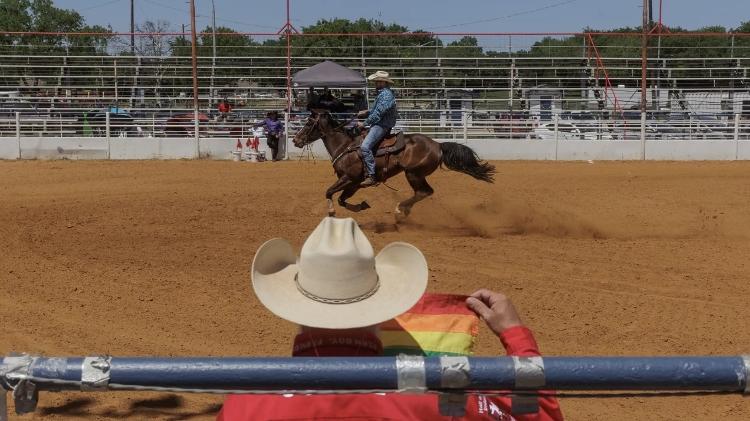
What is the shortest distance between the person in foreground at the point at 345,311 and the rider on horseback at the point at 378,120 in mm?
10329

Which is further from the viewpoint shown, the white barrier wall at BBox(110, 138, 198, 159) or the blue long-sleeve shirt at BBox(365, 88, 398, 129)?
the white barrier wall at BBox(110, 138, 198, 159)

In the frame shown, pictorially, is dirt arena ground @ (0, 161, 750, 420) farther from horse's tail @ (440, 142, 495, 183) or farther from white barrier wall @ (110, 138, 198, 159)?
white barrier wall @ (110, 138, 198, 159)

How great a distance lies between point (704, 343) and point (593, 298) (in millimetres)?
1403

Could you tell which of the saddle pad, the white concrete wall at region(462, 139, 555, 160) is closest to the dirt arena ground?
the saddle pad

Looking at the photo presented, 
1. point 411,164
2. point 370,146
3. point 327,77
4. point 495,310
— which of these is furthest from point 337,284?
point 327,77

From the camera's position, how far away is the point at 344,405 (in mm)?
1734

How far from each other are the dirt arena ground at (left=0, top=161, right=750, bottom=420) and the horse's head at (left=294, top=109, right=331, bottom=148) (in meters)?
1.11

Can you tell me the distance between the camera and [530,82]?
3028 cm

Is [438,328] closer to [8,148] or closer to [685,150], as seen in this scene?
[8,148]

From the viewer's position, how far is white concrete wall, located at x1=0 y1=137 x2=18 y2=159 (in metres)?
20.5

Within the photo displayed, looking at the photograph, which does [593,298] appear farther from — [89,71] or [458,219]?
[89,71]

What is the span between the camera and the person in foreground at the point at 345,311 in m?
1.75

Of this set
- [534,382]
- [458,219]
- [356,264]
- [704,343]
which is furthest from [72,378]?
[458,219]

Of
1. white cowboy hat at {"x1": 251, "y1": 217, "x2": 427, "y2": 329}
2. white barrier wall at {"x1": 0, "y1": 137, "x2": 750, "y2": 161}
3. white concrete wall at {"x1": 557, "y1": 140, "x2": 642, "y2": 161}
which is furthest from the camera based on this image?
white concrete wall at {"x1": 557, "y1": 140, "x2": 642, "y2": 161}
